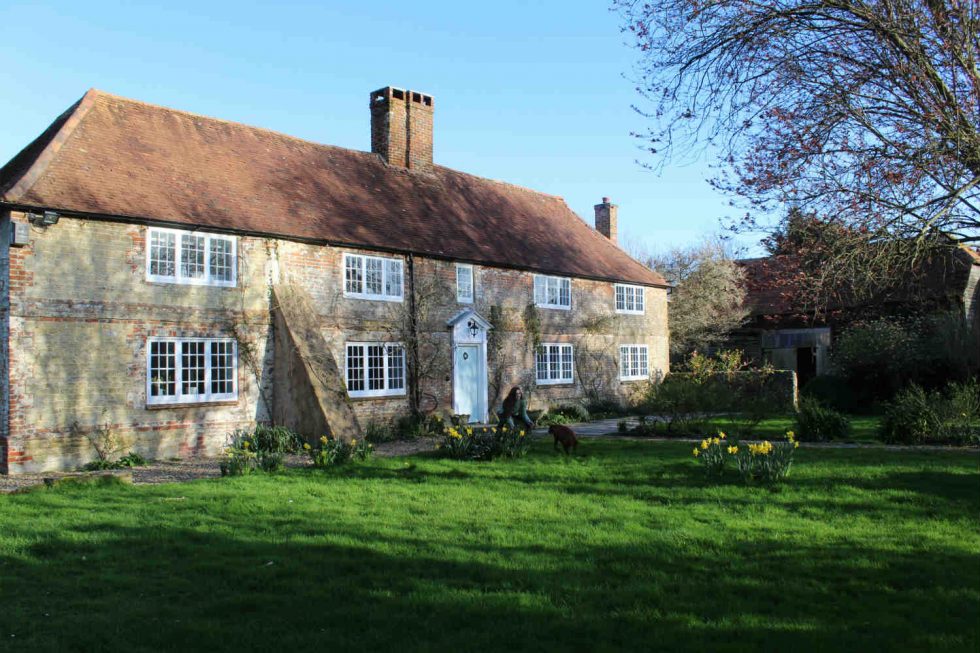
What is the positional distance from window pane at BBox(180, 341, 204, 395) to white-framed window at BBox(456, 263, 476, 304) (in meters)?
7.93

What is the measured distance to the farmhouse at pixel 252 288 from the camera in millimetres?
14938

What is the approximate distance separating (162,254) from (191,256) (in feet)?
2.09

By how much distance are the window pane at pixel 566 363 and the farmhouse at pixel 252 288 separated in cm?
11

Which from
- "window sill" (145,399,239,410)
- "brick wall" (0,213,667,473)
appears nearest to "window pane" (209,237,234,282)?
"brick wall" (0,213,667,473)

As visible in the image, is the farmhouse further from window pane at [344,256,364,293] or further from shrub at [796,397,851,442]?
shrub at [796,397,851,442]

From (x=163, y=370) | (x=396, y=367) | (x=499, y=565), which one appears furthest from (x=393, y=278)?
(x=499, y=565)

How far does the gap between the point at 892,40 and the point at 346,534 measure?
29.3ft

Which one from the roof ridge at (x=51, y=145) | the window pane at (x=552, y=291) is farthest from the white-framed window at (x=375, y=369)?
the roof ridge at (x=51, y=145)

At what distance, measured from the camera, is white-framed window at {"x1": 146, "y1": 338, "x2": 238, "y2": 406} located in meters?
16.3

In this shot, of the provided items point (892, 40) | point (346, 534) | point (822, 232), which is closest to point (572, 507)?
point (346, 534)

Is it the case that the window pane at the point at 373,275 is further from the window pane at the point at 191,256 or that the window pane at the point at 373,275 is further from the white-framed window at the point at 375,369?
the window pane at the point at 191,256

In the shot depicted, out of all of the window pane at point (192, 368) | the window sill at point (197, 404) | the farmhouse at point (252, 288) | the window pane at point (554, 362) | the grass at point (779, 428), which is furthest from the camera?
the window pane at point (554, 362)

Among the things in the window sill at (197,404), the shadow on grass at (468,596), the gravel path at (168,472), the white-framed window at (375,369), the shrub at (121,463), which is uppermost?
the white-framed window at (375,369)

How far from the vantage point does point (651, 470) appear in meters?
12.6
